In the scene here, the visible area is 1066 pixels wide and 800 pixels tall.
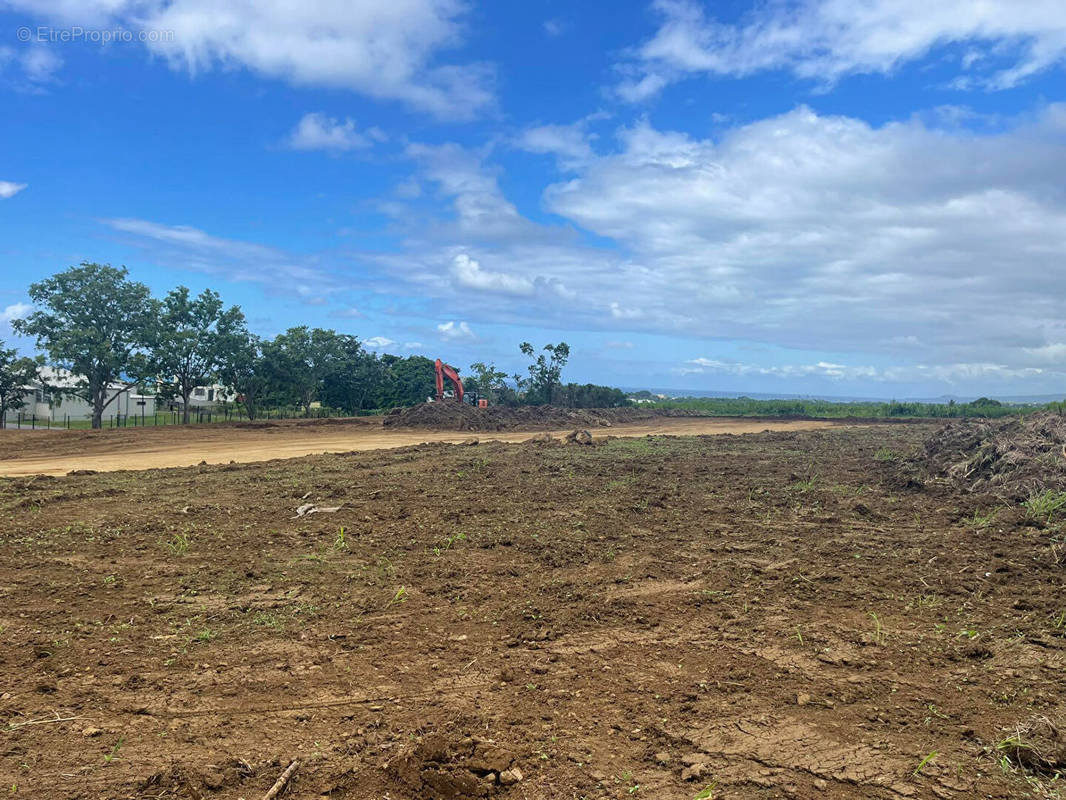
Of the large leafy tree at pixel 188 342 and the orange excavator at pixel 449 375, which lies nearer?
the large leafy tree at pixel 188 342

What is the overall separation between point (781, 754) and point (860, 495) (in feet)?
29.7

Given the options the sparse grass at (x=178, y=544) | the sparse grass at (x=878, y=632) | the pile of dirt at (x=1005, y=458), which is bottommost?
the sparse grass at (x=878, y=632)

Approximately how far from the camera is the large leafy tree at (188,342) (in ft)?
88.6

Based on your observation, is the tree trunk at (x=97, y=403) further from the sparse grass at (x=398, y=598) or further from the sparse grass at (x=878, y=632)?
the sparse grass at (x=878, y=632)

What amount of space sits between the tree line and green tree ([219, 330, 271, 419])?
48mm

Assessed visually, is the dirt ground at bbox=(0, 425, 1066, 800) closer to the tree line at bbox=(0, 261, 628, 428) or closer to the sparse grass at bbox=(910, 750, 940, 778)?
the sparse grass at bbox=(910, 750, 940, 778)

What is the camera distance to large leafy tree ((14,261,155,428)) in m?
24.7

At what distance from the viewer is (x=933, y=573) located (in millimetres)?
6816

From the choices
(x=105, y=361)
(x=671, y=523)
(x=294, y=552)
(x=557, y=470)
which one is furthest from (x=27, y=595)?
(x=105, y=361)

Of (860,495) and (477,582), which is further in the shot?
(860,495)

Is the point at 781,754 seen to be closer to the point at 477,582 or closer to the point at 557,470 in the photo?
the point at 477,582

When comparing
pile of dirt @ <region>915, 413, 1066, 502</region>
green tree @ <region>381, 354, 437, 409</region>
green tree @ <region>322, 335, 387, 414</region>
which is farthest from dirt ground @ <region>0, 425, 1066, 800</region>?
green tree @ <region>381, 354, 437, 409</region>

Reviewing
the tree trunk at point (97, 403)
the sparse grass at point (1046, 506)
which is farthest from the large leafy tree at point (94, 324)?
the sparse grass at point (1046, 506)

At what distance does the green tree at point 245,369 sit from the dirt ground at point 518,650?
22052mm
